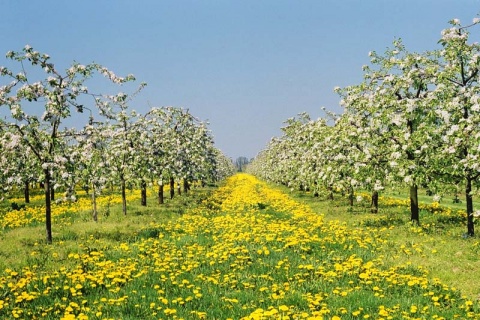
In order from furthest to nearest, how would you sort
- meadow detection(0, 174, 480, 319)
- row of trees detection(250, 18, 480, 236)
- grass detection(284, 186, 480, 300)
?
row of trees detection(250, 18, 480, 236)
grass detection(284, 186, 480, 300)
meadow detection(0, 174, 480, 319)

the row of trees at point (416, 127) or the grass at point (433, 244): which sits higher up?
the row of trees at point (416, 127)

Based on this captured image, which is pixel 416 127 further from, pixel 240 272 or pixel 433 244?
pixel 240 272

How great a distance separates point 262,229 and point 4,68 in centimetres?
1271

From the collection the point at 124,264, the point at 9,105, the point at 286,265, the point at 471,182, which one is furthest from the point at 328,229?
the point at 9,105

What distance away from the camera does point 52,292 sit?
10.7m

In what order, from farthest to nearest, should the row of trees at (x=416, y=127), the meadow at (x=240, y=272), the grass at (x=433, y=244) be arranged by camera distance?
the row of trees at (x=416, y=127) → the grass at (x=433, y=244) → the meadow at (x=240, y=272)

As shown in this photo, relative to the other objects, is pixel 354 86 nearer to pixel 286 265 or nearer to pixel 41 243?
pixel 286 265

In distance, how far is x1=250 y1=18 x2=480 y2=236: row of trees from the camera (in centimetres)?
1575

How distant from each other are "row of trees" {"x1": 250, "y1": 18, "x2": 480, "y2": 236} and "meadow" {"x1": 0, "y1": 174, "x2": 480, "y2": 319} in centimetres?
265

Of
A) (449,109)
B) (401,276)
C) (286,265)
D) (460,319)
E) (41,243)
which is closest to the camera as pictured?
(460,319)

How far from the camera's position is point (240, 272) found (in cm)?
1247

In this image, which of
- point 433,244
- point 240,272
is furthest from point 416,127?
point 240,272

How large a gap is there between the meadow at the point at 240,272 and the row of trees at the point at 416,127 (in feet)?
8.68

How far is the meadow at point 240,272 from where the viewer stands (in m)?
9.43
